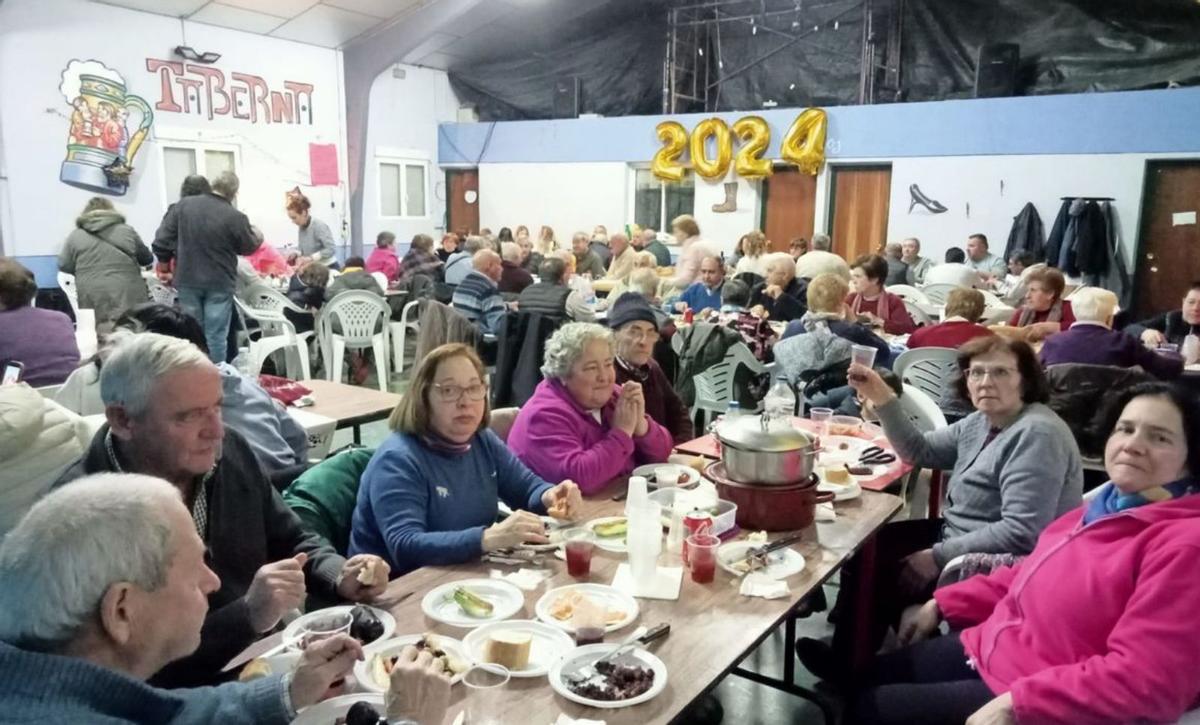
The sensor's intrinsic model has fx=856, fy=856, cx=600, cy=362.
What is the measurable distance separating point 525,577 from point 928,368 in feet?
10.1

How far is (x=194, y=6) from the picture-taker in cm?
904

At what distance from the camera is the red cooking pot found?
2.21 meters

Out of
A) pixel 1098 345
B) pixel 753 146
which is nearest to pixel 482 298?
pixel 1098 345

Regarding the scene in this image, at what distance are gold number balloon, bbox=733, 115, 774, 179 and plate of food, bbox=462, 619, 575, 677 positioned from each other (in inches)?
370

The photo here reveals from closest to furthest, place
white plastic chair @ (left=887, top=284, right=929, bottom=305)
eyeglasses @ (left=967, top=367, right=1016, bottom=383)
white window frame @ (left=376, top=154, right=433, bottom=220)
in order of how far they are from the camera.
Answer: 1. eyeglasses @ (left=967, top=367, right=1016, bottom=383)
2. white plastic chair @ (left=887, top=284, right=929, bottom=305)
3. white window frame @ (left=376, top=154, right=433, bottom=220)

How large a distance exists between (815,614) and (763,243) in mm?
4516

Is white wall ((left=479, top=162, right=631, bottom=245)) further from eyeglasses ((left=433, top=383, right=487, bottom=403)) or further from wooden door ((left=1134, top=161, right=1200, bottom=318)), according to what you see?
eyeglasses ((left=433, top=383, right=487, bottom=403))

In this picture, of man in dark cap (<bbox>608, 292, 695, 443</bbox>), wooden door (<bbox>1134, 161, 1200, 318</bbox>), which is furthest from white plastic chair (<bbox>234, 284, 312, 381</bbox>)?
wooden door (<bbox>1134, 161, 1200, 318</bbox>)

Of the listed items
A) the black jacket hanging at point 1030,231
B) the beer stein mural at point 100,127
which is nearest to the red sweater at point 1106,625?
the black jacket hanging at point 1030,231

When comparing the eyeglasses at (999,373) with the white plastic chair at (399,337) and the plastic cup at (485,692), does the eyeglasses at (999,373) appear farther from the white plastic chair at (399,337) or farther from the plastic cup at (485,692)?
the white plastic chair at (399,337)

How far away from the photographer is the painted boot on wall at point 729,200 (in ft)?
35.7

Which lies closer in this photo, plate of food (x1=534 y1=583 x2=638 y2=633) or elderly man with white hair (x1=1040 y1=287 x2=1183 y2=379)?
plate of food (x1=534 y1=583 x2=638 y2=633)

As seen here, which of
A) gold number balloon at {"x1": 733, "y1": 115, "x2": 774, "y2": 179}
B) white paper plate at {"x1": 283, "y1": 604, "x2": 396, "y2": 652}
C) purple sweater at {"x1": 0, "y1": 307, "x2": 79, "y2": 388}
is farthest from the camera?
gold number balloon at {"x1": 733, "y1": 115, "x2": 774, "y2": 179}

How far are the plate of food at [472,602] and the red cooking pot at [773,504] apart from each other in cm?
68
